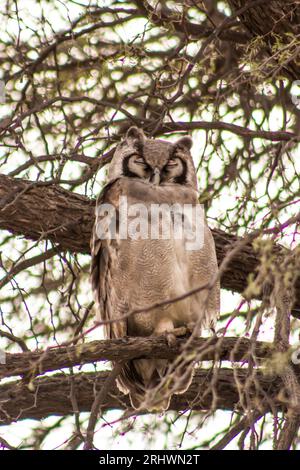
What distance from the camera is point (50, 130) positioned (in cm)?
539

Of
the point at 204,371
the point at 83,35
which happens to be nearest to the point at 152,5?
the point at 83,35

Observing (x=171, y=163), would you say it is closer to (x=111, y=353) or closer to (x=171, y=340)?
(x=171, y=340)

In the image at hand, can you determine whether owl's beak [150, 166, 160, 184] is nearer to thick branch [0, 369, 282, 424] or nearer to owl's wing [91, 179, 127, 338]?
owl's wing [91, 179, 127, 338]

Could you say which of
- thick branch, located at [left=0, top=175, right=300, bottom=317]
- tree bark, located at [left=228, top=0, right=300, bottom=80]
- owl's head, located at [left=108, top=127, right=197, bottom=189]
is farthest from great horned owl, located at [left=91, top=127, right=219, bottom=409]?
tree bark, located at [left=228, top=0, right=300, bottom=80]

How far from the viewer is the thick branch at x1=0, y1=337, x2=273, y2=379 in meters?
3.42

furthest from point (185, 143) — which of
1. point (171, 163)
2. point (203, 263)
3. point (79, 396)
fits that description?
point (79, 396)

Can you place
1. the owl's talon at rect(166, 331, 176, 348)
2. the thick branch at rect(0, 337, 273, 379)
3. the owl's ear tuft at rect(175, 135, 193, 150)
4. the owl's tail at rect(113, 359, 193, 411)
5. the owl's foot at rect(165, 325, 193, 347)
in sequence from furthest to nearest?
the owl's ear tuft at rect(175, 135, 193, 150) → the owl's tail at rect(113, 359, 193, 411) → the owl's foot at rect(165, 325, 193, 347) → the owl's talon at rect(166, 331, 176, 348) → the thick branch at rect(0, 337, 273, 379)

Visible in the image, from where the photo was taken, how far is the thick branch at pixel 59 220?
14.3ft

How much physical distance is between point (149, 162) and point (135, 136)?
16cm

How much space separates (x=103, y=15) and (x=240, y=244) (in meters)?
3.10

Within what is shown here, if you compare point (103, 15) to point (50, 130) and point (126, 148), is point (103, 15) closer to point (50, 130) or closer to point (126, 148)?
point (50, 130)

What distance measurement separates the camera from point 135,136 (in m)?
4.63

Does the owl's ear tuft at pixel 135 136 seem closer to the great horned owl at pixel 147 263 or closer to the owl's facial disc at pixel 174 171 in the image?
the great horned owl at pixel 147 263

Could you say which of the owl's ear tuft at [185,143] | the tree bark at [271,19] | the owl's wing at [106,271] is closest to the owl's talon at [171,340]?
the owl's wing at [106,271]
